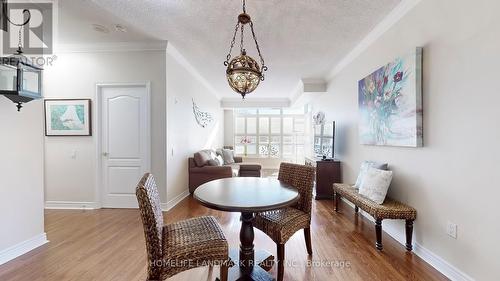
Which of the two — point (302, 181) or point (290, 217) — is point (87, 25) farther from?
point (290, 217)

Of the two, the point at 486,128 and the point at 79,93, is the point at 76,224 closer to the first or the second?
the point at 79,93

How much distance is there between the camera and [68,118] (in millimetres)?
3717

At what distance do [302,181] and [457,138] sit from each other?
4.36 ft

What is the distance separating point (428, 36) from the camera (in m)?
2.21

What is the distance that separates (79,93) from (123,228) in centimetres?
234

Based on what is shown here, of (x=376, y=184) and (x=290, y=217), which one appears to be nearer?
(x=290, y=217)

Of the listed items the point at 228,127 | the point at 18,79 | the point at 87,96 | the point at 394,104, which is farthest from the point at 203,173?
the point at 228,127

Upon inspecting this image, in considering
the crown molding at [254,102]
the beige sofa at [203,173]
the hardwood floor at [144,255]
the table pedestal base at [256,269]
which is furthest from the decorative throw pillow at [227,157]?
the table pedestal base at [256,269]

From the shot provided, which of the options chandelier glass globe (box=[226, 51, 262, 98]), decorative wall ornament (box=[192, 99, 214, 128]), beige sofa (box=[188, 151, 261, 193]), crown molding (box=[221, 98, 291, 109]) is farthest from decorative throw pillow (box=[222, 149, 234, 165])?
chandelier glass globe (box=[226, 51, 262, 98])

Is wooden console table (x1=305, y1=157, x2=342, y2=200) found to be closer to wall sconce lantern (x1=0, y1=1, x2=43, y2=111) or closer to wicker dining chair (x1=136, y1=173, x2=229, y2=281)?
wicker dining chair (x1=136, y1=173, x2=229, y2=281)

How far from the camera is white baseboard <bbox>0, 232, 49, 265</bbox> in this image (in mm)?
2182

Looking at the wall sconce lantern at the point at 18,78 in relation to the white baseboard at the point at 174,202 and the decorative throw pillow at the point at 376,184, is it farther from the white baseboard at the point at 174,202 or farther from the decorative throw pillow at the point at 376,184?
the decorative throw pillow at the point at 376,184

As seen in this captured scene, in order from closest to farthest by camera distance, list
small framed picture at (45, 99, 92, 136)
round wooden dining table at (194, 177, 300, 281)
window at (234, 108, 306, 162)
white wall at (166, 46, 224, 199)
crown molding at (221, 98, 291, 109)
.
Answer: round wooden dining table at (194, 177, 300, 281) < small framed picture at (45, 99, 92, 136) < white wall at (166, 46, 224, 199) < crown molding at (221, 98, 291, 109) < window at (234, 108, 306, 162)

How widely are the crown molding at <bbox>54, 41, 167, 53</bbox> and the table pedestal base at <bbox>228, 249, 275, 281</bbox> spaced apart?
126 inches
